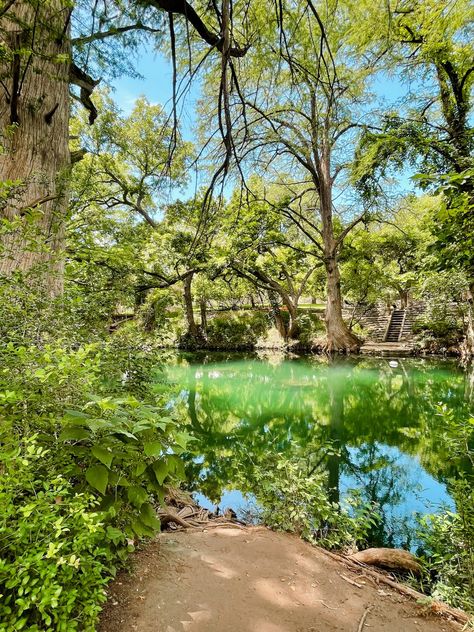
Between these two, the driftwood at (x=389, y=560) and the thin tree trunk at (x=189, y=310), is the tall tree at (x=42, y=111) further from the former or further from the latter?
the thin tree trunk at (x=189, y=310)

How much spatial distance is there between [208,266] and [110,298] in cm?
1012

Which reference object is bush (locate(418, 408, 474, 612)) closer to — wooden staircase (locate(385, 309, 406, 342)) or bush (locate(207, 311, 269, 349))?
wooden staircase (locate(385, 309, 406, 342))

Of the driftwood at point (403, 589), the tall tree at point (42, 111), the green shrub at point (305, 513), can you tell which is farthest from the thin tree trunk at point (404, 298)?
the tall tree at point (42, 111)

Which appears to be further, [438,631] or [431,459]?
[431,459]

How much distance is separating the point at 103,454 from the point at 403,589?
2434mm

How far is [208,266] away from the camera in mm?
13539

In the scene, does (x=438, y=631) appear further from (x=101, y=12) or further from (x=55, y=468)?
(x=101, y=12)

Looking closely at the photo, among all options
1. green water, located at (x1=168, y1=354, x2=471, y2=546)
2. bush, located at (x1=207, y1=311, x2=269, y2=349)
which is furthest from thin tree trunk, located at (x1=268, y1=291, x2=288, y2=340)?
green water, located at (x1=168, y1=354, x2=471, y2=546)

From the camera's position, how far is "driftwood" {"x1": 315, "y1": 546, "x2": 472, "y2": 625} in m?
1.92

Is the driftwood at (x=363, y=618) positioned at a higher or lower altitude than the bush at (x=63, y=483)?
lower

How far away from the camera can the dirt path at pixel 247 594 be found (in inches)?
61.3

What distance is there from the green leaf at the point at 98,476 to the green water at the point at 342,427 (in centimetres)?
111

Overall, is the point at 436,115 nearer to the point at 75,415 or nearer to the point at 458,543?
the point at 458,543

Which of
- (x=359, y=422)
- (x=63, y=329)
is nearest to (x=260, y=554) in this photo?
(x=63, y=329)
